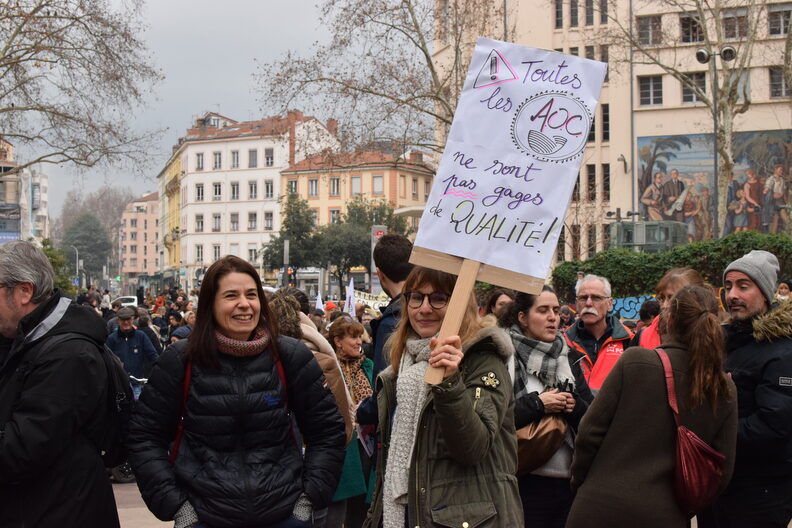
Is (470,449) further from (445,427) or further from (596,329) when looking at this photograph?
(596,329)

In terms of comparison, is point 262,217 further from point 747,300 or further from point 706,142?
point 747,300

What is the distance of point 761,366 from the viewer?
461 centimetres

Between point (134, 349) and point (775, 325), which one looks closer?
point (775, 325)

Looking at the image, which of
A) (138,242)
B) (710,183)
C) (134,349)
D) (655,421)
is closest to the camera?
(655,421)

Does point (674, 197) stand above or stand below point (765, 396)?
above

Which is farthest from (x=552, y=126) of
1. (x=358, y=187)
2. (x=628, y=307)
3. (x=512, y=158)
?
(x=358, y=187)

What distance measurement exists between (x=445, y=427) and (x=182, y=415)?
113 cm

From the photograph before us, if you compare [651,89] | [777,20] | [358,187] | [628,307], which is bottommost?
[628,307]

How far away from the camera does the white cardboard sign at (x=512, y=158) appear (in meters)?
3.78

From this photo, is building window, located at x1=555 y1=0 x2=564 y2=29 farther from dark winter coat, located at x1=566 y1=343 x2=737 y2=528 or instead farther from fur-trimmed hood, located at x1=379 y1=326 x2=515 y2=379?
fur-trimmed hood, located at x1=379 y1=326 x2=515 y2=379

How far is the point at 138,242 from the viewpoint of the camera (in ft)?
528

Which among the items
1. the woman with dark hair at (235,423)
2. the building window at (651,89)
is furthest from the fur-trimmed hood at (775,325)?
the building window at (651,89)

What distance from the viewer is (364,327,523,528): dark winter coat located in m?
3.44

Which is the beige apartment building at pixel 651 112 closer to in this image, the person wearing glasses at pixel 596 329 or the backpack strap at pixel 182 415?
the person wearing glasses at pixel 596 329
